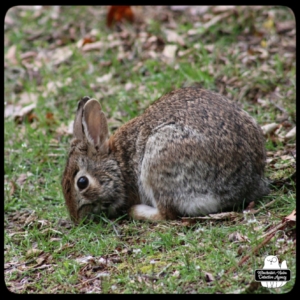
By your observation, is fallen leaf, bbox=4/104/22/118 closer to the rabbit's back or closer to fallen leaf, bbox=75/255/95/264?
the rabbit's back

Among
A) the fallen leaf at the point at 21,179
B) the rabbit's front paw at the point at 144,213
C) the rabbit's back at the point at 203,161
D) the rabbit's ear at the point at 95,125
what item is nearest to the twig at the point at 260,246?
the rabbit's back at the point at 203,161

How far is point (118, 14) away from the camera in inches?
432

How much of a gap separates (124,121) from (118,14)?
3.12m

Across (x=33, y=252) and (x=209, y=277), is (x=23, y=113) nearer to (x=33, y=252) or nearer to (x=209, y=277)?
(x=33, y=252)

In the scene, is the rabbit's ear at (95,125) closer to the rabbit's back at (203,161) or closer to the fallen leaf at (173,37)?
the rabbit's back at (203,161)

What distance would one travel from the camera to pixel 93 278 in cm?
529

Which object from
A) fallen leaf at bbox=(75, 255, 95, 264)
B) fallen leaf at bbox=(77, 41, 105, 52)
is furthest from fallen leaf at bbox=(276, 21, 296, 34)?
fallen leaf at bbox=(75, 255, 95, 264)

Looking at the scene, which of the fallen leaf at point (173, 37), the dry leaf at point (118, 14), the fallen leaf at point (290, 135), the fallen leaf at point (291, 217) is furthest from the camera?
the dry leaf at point (118, 14)

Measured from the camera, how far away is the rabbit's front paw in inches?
249

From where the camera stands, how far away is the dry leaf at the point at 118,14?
10.9m

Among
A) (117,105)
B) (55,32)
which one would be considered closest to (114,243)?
(117,105)

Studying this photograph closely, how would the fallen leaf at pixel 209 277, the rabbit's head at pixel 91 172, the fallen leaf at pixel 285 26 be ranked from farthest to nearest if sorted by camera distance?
the fallen leaf at pixel 285 26, the rabbit's head at pixel 91 172, the fallen leaf at pixel 209 277

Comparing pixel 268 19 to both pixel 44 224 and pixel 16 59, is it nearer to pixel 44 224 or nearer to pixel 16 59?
pixel 16 59
